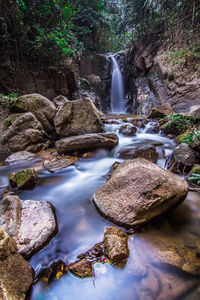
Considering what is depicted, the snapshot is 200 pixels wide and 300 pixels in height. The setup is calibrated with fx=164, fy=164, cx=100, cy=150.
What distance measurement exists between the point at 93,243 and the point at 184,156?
2.46 meters

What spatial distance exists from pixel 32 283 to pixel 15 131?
4234 millimetres

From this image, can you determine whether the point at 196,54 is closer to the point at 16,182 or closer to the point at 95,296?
the point at 16,182

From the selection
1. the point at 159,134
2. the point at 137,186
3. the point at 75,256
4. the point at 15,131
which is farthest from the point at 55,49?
the point at 75,256

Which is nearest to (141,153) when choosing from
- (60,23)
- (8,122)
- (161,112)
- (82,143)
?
(82,143)

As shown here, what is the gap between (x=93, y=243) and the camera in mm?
1898

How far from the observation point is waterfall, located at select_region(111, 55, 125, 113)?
14.3 metres

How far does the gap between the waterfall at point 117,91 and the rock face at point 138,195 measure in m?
12.2

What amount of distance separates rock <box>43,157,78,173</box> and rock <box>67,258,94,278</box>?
7.76 feet

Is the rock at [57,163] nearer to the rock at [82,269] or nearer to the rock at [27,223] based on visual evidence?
the rock at [27,223]

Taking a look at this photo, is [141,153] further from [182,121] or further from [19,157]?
[19,157]

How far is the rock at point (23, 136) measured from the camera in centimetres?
478

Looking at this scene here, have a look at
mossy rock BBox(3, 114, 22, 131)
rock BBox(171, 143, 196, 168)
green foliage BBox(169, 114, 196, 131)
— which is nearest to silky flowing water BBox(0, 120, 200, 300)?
rock BBox(171, 143, 196, 168)

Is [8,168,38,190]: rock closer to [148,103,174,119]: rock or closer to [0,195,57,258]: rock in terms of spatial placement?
[0,195,57,258]: rock

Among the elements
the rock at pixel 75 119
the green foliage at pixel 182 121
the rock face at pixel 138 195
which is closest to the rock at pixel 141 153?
the green foliage at pixel 182 121
